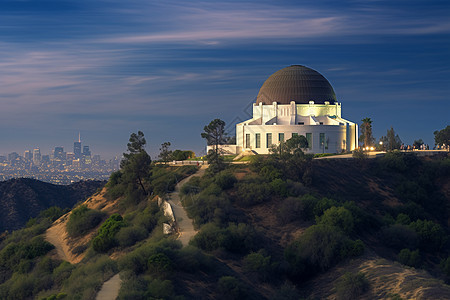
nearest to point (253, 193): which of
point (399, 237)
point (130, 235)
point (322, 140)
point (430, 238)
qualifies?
point (130, 235)

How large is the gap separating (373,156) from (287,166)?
18.6 metres

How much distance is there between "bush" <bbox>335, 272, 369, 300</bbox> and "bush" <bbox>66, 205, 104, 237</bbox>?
102 ft

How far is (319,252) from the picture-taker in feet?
153

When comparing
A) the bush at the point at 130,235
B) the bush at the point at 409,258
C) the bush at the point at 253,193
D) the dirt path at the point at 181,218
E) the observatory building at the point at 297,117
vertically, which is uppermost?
the observatory building at the point at 297,117

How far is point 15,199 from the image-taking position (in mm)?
120125

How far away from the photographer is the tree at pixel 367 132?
8969cm

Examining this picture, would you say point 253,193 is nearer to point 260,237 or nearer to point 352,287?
point 260,237

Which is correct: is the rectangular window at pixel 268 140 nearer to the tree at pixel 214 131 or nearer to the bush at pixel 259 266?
the tree at pixel 214 131

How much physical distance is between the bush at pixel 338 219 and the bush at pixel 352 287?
36.9ft

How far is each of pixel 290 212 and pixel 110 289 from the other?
2246 cm

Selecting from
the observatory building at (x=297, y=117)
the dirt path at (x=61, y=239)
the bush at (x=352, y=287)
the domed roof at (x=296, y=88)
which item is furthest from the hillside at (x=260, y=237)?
the domed roof at (x=296, y=88)

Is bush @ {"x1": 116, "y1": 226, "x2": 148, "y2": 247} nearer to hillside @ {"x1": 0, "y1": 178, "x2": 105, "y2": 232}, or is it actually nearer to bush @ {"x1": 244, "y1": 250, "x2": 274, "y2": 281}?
bush @ {"x1": 244, "y1": 250, "x2": 274, "y2": 281}

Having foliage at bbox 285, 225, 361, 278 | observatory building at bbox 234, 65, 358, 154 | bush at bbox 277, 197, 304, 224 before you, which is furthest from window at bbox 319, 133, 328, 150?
foliage at bbox 285, 225, 361, 278

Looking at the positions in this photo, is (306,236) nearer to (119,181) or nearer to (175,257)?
(175,257)
